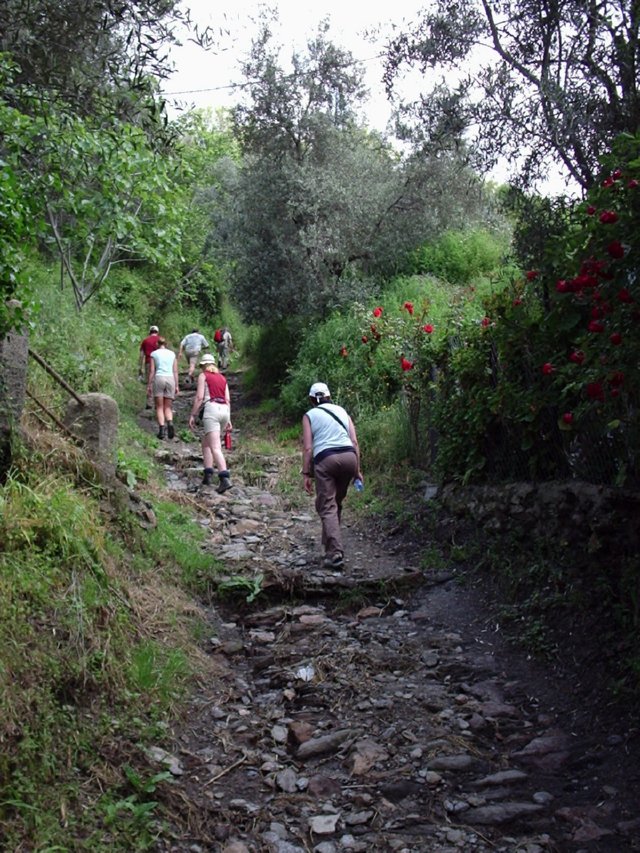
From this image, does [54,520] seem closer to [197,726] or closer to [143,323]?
[197,726]

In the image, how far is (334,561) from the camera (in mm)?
8039

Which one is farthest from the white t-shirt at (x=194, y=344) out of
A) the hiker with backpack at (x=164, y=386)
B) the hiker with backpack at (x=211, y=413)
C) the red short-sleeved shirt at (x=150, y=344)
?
the hiker with backpack at (x=211, y=413)

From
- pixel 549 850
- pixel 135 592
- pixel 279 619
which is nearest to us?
pixel 549 850

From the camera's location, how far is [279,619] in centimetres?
703

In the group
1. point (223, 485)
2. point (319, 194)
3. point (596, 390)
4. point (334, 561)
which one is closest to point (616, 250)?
point (596, 390)

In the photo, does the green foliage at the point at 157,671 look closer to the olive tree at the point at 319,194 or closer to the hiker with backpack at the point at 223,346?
the olive tree at the point at 319,194

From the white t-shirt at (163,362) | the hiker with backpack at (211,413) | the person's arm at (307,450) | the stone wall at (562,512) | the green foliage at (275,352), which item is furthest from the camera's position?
the green foliage at (275,352)

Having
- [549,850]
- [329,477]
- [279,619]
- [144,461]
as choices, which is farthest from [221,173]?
[549,850]

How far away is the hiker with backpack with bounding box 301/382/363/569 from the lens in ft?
26.9

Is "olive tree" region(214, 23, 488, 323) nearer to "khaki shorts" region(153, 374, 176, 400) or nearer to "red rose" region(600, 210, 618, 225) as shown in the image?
"khaki shorts" region(153, 374, 176, 400)

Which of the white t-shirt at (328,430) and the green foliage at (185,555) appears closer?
the green foliage at (185,555)

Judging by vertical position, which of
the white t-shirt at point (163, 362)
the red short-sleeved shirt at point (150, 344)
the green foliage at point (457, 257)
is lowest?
the white t-shirt at point (163, 362)

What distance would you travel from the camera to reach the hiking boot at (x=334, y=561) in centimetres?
802

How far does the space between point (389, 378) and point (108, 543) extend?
7.57 m
